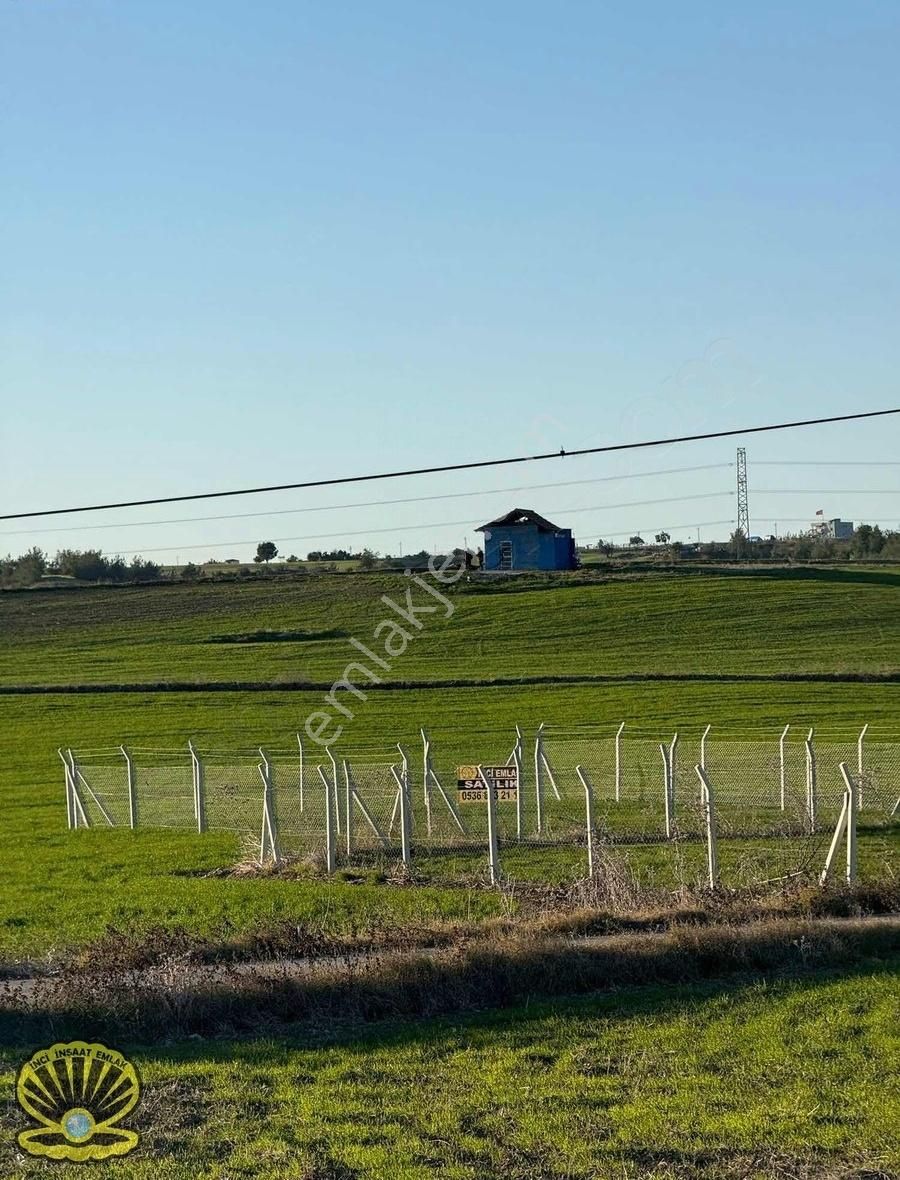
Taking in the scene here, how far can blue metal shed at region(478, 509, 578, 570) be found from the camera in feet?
259

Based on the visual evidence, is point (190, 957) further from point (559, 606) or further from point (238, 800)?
point (559, 606)

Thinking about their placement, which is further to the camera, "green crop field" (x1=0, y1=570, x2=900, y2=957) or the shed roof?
the shed roof

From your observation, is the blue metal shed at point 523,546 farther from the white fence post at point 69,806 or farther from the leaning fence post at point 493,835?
the leaning fence post at point 493,835

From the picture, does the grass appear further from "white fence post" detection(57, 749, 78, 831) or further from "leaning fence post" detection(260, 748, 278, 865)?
"white fence post" detection(57, 749, 78, 831)

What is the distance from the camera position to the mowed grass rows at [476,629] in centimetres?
5272

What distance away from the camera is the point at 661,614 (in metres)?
64.0

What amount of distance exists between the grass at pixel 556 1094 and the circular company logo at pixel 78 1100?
141 millimetres

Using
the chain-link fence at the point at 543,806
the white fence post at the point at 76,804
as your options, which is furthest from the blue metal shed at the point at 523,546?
the white fence post at the point at 76,804

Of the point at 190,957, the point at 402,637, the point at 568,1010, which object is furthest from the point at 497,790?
the point at 402,637


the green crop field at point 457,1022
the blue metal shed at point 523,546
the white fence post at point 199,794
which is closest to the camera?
the green crop field at point 457,1022

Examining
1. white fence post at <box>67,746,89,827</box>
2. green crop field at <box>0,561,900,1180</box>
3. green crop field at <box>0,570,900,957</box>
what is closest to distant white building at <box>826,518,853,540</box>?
green crop field at <box>0,570,900,957</box>

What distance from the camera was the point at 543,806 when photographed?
2580 centimetres

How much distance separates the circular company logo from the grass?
141mm

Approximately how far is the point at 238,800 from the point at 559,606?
40.8 meters
